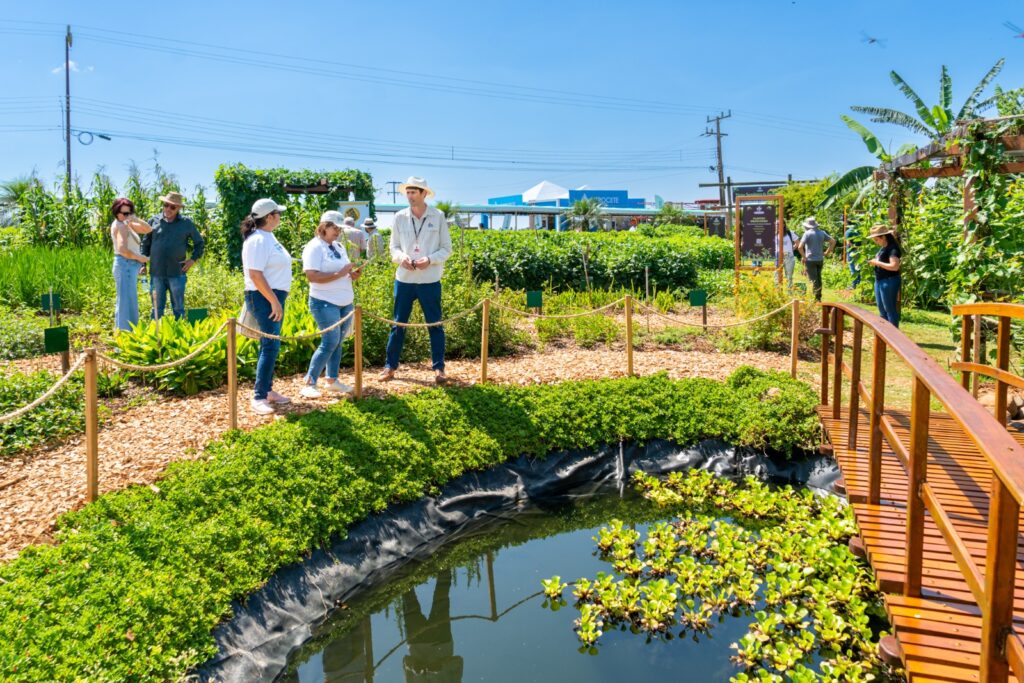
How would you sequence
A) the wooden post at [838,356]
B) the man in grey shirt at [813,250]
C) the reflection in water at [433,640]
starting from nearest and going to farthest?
the reflection in water at [433,640] < the wooden post at [838,356] < the man in grey shirt at [813,250]

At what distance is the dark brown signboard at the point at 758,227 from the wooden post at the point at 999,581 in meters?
14.0

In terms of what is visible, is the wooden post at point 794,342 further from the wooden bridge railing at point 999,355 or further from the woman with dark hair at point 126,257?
the woman with dark hair at point 126,257

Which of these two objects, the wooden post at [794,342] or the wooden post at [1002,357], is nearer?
the wooden post at [1002,357]

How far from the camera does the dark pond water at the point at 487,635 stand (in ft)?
14.6

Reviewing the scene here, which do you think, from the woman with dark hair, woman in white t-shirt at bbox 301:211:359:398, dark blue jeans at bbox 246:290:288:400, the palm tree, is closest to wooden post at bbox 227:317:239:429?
dark blue jeans at bbox 246:290:288:400

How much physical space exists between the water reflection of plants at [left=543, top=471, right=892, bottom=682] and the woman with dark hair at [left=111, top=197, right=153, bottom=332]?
5.47 meters

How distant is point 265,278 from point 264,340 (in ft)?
1.66

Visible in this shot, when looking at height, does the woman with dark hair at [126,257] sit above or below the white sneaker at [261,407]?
above

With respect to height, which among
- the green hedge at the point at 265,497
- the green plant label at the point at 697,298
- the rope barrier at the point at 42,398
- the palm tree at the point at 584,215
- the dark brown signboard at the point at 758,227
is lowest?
the green hedge at the point at 265,497

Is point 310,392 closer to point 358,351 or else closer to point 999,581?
point 358,351

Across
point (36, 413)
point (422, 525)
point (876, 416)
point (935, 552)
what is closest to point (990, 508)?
point (935, 552)

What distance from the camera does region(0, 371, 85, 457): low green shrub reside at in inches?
227

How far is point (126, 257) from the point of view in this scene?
8.24 meters

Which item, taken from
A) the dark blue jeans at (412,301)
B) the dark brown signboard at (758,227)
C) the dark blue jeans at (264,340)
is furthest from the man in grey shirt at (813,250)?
the dark blue jeans at (264,340)
